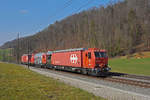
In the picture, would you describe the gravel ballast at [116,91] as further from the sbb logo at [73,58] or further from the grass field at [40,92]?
the sbb logo at [73,58]

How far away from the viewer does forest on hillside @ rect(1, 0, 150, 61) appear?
80.1m

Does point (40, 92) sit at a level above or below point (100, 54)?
below

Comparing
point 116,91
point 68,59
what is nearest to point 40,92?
point 116,91

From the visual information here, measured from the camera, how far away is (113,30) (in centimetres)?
8944

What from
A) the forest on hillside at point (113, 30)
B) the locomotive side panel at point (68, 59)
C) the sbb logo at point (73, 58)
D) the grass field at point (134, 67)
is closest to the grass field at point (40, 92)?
the locomotive side panel at point (68, 59)

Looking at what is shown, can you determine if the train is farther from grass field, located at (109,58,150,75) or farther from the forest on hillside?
the forest on hillside

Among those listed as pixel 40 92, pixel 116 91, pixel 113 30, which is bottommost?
pixel 116 91

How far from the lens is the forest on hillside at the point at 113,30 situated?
263 ft

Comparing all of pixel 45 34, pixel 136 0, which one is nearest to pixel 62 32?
pixel 45 34

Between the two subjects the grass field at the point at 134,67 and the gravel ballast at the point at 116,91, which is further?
the grass field at the point at 134,67

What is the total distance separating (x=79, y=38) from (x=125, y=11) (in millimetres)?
29655

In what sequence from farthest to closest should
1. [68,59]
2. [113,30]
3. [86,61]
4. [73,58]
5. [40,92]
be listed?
1. [113,30]
2. [68,59]
3. [73,58]
4. [86,61]
5. [40,92]

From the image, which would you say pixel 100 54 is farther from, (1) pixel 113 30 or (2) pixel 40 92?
(1) pixel 113 30

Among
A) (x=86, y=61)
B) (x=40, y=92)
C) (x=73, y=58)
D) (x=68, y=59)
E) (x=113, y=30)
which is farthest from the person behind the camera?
(x=113, y=30)
